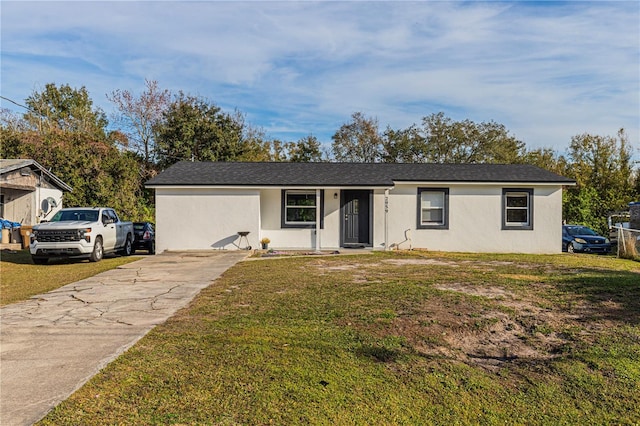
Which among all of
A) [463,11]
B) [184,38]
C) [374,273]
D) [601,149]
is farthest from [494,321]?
[601,149]

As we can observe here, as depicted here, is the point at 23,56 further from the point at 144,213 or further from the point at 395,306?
the point at 395,306

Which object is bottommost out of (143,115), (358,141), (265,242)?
(265,242)

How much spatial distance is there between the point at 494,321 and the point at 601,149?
3046 centimetres

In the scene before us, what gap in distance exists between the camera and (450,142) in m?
37.7

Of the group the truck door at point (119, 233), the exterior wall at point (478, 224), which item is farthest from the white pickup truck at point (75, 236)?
the exterior wall at point (478, 224)

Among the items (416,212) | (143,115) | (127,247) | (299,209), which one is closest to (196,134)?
(143,115)

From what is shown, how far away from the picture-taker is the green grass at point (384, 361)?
3279 mm

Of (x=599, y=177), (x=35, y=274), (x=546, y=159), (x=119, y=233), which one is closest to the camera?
(x=35, y=274)

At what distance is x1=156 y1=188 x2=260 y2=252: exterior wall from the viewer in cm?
1590

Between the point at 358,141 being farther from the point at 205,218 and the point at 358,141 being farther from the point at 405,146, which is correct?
the point at 205,218

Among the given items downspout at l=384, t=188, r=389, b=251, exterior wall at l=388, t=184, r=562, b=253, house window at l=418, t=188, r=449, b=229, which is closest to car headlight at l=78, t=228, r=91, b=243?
downspout at l=384, t=188, r=389, b=251

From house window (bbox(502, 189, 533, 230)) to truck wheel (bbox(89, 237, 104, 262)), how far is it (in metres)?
15.1

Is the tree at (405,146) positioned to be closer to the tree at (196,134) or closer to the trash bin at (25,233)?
the tree at (196,134)

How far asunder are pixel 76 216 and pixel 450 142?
31.7 meters
